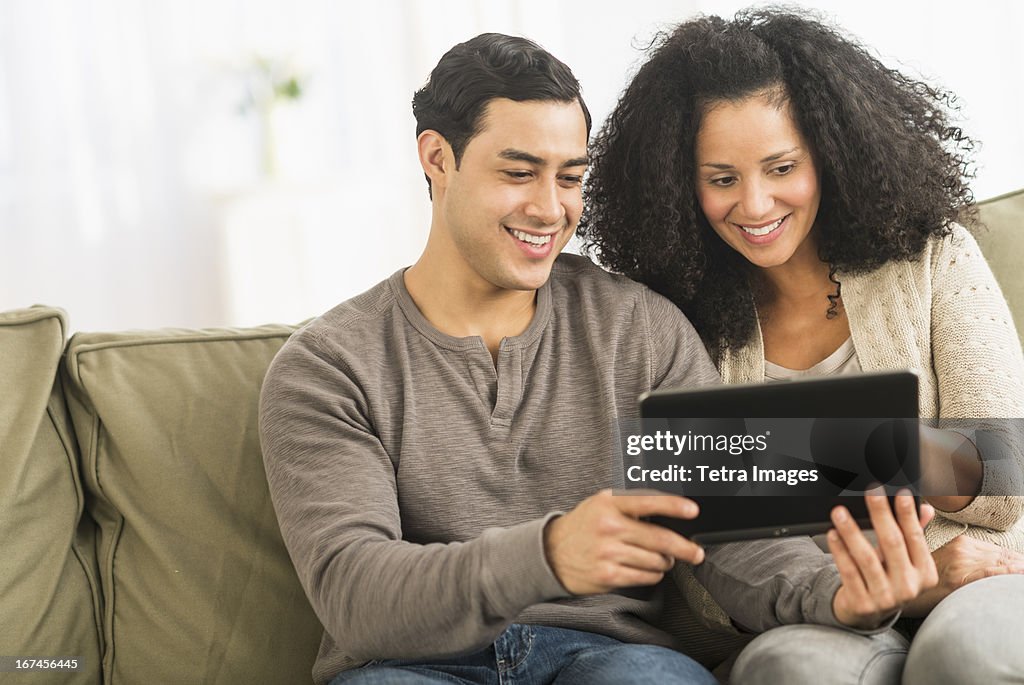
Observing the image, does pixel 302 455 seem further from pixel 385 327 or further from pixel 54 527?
pixel 54 527

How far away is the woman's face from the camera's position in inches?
58.2

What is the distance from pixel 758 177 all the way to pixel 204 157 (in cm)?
250

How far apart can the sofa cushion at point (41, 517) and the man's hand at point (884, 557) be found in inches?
38.6

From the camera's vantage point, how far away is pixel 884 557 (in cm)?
111

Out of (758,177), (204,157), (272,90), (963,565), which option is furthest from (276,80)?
(963,565)

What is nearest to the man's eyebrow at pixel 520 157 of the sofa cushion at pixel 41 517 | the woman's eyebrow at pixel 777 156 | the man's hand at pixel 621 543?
the woman's eyebrow at pixel 777 156

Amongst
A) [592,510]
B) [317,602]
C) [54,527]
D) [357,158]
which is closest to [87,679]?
[54,527]

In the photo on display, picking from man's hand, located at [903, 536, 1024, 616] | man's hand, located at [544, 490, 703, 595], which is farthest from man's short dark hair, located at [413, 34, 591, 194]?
man's hand, located at [903, 536, 1024, 616]

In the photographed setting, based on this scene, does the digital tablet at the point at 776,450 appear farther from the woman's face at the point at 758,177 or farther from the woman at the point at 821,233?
the woman's face at the point at 758,177

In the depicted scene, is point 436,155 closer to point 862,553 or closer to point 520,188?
point 520,188

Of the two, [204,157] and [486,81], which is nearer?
[486,81]

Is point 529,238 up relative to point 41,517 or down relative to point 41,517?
up

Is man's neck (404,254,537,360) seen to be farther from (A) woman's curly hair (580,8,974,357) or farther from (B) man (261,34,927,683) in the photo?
(A) woman's curly hair (580,8,974,357)

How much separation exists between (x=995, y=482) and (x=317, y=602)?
2.70 feet
